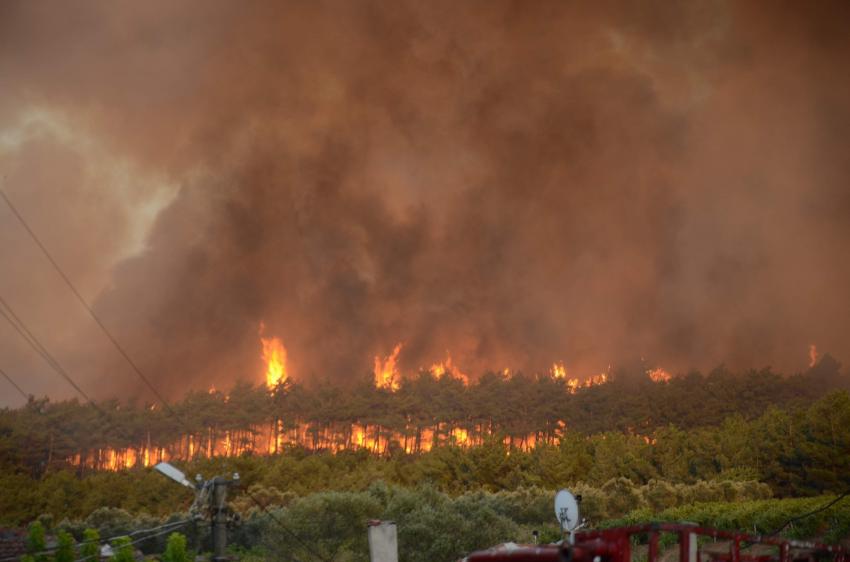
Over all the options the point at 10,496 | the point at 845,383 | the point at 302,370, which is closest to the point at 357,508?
the point at 10,496

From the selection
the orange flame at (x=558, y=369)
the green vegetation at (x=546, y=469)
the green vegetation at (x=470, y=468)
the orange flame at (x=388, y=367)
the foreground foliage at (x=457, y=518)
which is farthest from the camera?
the orange flame at (x=388, y=367)

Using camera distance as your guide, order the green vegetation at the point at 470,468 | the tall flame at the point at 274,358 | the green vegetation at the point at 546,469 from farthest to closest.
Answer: the tall flame at the point at 274,358 < the green vegetation at the point at 546,469 < the green vegetation at the point at 470,468

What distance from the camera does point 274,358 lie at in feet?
406

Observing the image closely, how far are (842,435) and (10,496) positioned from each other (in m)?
65.4

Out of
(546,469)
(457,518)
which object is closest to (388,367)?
(546,469)

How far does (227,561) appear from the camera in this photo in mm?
15648

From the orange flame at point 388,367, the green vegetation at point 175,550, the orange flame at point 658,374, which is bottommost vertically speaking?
the green vegetation at point 175,550

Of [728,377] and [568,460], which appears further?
[728,377]

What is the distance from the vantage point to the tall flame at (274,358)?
399 ft

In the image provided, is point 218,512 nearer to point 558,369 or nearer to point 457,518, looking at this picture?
point 457,518

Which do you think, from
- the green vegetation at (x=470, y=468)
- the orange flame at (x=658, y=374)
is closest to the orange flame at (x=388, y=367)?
the green vegetation at (x=470, y=468)

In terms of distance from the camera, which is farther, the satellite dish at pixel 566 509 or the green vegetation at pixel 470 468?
the green vegetation at pixel 470 468

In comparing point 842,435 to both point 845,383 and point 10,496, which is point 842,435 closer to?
point 845,383

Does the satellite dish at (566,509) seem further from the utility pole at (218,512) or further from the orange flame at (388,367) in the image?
the orange flame at (388,367)
